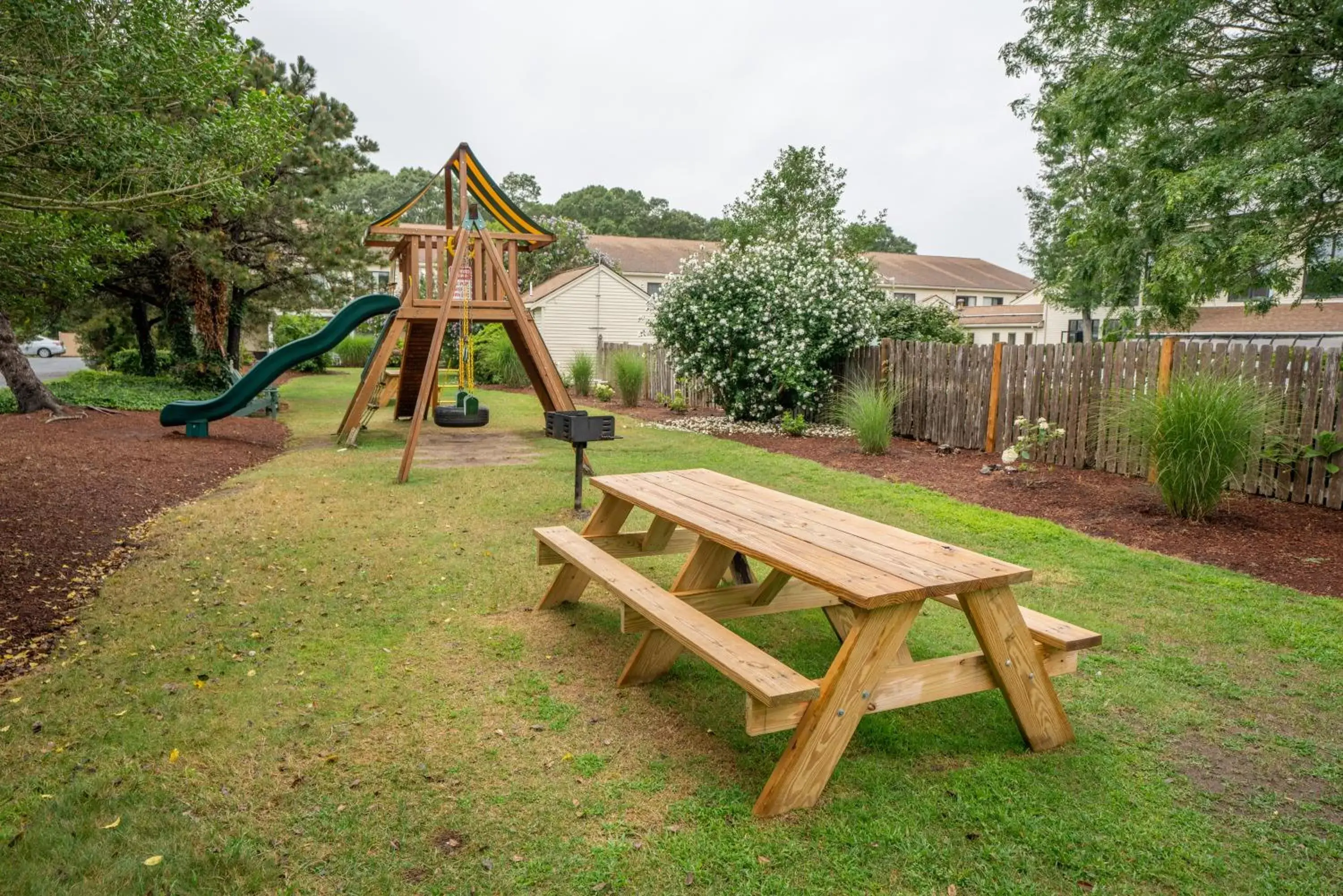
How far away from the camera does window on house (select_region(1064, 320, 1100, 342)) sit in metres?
33.1

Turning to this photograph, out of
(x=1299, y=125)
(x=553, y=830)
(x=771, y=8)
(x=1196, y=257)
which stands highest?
(x=771, y=8)

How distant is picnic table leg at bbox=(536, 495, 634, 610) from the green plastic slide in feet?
23.1

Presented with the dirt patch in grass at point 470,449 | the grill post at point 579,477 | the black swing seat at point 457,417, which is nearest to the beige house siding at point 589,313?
the dirt patch in grass at point 470,449

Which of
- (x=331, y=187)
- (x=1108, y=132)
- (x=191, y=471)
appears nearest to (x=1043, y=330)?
(x=1108, y=132)

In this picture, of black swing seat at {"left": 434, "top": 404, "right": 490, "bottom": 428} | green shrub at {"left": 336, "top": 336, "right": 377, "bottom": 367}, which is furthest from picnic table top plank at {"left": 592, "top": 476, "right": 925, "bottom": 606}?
green shrub at {"left": 336, "top": 336, "right": 377, "bottom": 367}

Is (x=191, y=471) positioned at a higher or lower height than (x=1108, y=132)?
lower

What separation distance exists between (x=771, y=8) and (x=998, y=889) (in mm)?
13049

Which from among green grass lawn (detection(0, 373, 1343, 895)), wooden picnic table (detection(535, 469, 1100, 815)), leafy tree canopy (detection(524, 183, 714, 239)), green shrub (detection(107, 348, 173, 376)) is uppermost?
leafy tree canopy (detection(524, 183, 714, 239))

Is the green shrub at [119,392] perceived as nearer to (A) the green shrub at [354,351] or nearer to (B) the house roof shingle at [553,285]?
(A) the green shrub at [354,351]

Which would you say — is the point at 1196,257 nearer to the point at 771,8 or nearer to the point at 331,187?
the point at 771,8

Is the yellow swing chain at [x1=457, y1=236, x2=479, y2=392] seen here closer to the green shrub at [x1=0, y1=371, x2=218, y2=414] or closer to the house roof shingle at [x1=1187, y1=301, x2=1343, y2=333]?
the green shrub at [x1=0, y1=371, x2=218, y2=414]

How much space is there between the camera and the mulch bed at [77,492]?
4.39 m

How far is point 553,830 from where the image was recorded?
2.54 m

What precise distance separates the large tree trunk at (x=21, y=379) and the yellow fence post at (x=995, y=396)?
45.2 ft
